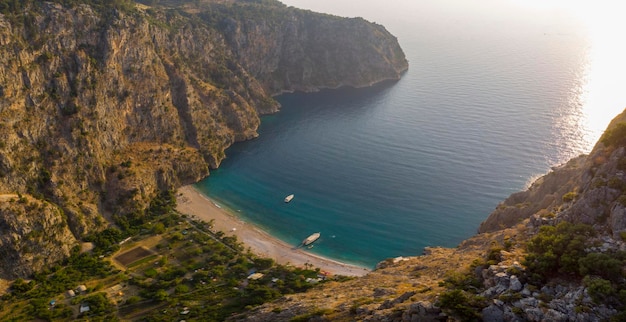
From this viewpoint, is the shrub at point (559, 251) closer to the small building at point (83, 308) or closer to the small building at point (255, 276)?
the small building at point (255, 276)

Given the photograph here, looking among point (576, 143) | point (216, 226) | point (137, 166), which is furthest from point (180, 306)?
point (576, 143)

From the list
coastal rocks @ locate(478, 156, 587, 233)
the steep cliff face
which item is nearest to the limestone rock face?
the steep cliff face

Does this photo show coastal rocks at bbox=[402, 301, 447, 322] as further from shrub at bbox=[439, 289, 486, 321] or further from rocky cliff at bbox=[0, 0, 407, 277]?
rocky cliff at bbox=[0, 0, 407, 277]

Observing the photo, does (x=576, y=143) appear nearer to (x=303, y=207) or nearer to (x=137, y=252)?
(x=303, y=207)

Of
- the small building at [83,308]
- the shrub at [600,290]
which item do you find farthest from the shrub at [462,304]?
the small building at [83,308]

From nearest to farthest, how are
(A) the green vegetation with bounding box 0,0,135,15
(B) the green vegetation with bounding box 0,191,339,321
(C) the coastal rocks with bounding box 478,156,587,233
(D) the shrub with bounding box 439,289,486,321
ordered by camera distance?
(D) the shrub with bounding box 439,289,486,321
(B) the green vegetation with bounding box 0,191,339,321
(C) the coastal rocks with bounding box 478,156,587,233
(A) the green vegetation with bounding box 0,0,135,15

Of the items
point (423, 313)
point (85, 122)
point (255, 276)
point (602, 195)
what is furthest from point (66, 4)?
point (602, 195)

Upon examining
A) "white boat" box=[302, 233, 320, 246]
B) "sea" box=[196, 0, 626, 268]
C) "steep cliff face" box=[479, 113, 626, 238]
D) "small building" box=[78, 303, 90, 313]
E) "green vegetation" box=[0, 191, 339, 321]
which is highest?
"steep cliff face" box=[479, 113, 626, 238]
